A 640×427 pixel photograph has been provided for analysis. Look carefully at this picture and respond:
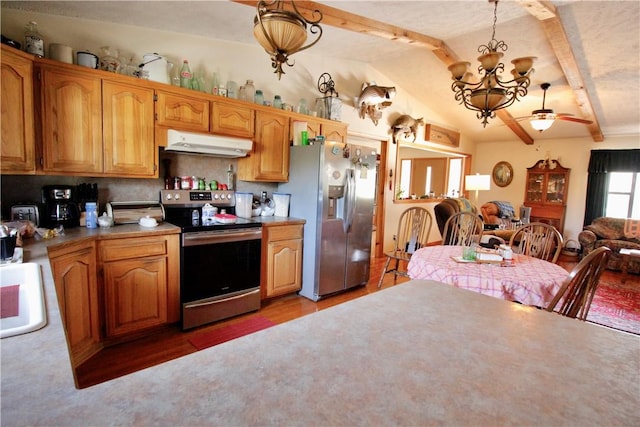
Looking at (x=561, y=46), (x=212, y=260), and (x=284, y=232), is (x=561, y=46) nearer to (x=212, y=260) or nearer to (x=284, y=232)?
(x=284, y=232)

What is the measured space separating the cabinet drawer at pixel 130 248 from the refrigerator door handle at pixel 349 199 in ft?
5.89

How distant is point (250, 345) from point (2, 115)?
2243mm

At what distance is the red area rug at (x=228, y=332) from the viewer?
2.53 metres

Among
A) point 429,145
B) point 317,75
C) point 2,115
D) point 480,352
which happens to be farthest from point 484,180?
point 2,115

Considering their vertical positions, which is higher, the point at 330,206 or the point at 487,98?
the point at 487,98

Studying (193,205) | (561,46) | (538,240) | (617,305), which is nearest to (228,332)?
(193,205)

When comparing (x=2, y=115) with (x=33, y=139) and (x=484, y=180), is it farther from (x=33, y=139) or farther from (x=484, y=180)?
(x=484, y=180)

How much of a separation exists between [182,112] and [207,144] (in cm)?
33

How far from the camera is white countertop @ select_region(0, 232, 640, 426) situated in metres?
0.56

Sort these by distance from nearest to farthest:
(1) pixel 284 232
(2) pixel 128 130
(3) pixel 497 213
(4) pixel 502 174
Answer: (2) pixel 128 130, (1) pixel 284 232, (3) pixel 497 213, (4) pixel 502 174

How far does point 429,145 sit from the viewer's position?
6133 millimetres

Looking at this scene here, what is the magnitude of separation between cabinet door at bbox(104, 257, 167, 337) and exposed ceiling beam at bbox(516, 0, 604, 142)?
12.1 ft

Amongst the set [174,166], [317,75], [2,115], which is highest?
[317,75]

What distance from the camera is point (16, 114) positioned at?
6.58 feet
